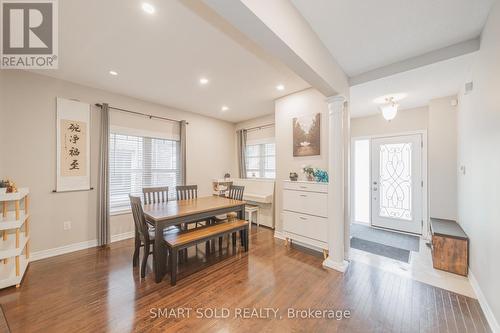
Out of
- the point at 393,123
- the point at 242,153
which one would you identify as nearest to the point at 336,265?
the point at 393,123

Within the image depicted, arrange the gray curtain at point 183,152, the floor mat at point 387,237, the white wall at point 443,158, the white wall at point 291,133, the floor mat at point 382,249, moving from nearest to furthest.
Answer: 1. the floor mat at point 382,249
2. the white wall at point 291,133
3. the white wall at point 443,158
4. the floor mat at point 387,237
5. the gray curtain at point 183,152

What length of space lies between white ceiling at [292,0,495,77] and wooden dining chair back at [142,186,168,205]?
339 centimetres

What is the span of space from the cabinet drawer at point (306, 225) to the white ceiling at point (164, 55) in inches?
88.9

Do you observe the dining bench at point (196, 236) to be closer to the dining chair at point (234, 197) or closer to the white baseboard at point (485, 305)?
the dining chair at point (234, 197)

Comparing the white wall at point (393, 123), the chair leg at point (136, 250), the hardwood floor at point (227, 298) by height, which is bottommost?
the hardwood floor at point (227, 298)

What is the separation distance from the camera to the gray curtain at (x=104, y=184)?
3.43 m

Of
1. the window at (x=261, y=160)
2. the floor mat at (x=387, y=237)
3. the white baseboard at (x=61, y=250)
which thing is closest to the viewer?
the white baseboard at (x=61, y=250)

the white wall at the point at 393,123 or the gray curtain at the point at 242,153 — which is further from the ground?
the white wall at the point at 393,123

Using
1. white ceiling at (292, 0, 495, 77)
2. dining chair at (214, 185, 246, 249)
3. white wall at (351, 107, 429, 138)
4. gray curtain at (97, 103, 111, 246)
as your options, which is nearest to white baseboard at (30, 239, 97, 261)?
gray curtain at (97, 103, 111, 246)

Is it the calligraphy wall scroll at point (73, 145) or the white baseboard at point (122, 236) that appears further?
the white baseboard at point (122, 236)

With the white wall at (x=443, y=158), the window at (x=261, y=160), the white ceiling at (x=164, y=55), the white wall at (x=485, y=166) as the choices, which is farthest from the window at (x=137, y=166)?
the white wall at (x=443, y=158)

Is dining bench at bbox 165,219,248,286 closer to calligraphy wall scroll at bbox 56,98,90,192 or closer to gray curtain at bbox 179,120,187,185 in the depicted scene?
gray curtain at bbox 179,120,187,185

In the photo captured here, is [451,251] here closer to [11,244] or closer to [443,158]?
[443,158]

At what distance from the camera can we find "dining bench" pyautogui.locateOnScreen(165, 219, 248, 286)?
2.29 metres
